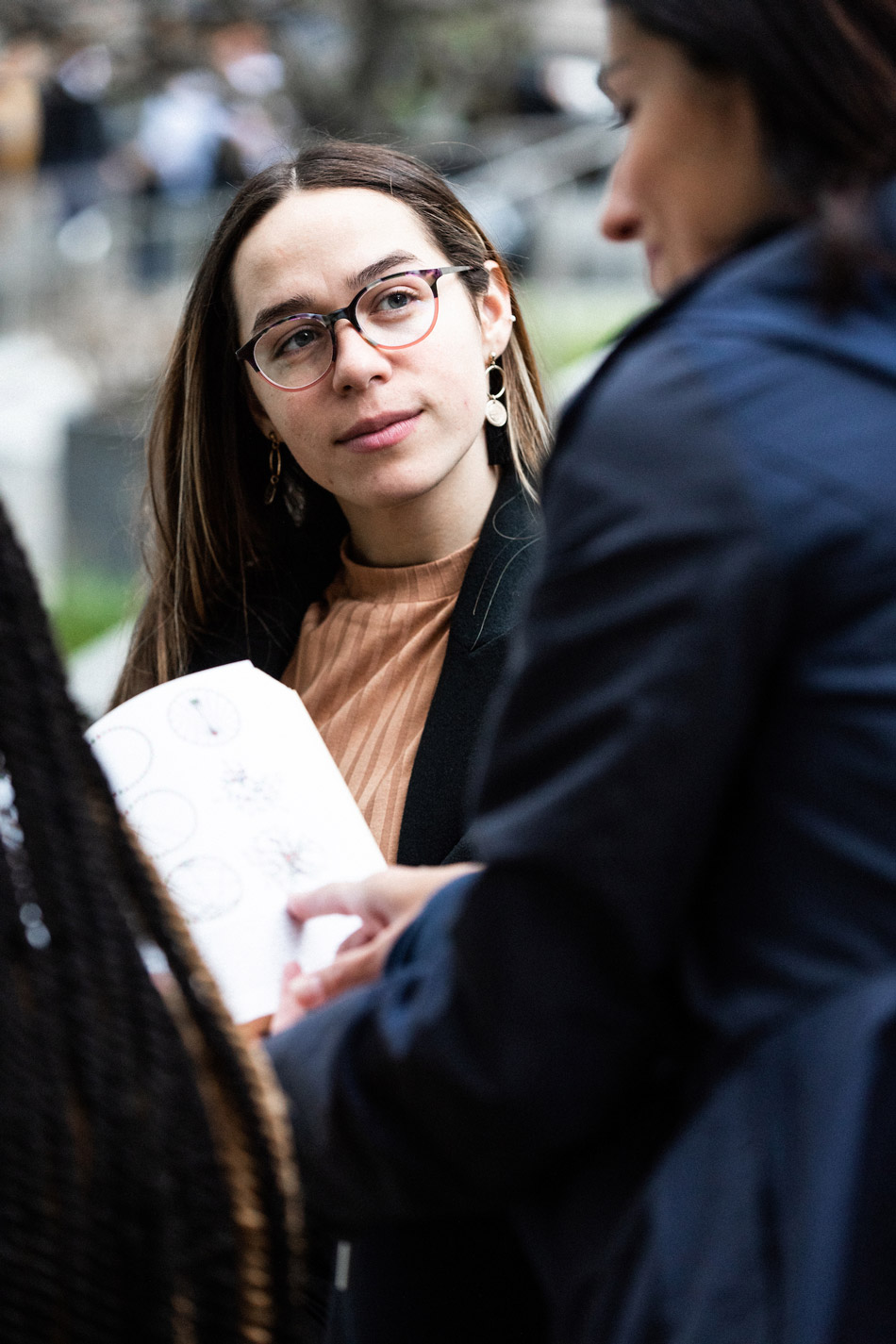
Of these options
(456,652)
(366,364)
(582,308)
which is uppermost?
(366,364)

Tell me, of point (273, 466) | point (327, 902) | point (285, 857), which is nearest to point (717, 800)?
point (327, 902)

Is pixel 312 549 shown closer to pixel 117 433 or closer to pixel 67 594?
pixel 67 594

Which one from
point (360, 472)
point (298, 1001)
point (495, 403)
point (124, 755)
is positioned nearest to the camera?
point (298, 1001)

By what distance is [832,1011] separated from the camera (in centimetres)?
101

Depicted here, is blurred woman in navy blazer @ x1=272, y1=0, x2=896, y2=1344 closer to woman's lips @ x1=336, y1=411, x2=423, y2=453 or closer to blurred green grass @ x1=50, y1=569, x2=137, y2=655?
woman's lips @ x1=336, y1=411, x2=423, y2=453

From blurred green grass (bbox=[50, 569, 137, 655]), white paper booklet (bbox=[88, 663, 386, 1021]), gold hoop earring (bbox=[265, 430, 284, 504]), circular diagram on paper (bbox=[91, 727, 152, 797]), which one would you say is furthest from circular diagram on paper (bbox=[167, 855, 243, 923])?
blurred green grass (bbox=[50, 569, 137, 655])

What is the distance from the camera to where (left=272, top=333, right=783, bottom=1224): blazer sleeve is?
1007 millimetres

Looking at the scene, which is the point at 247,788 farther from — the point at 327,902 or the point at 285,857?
the point at 327,902

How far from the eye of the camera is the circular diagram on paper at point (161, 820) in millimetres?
1682

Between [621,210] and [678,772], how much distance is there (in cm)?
51

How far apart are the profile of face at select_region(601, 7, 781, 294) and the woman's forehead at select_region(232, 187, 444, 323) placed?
1109mm

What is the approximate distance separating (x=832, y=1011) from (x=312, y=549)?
1.80 meters

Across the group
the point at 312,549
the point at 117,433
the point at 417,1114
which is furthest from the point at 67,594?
the point at 417,1114

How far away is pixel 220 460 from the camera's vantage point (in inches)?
105
